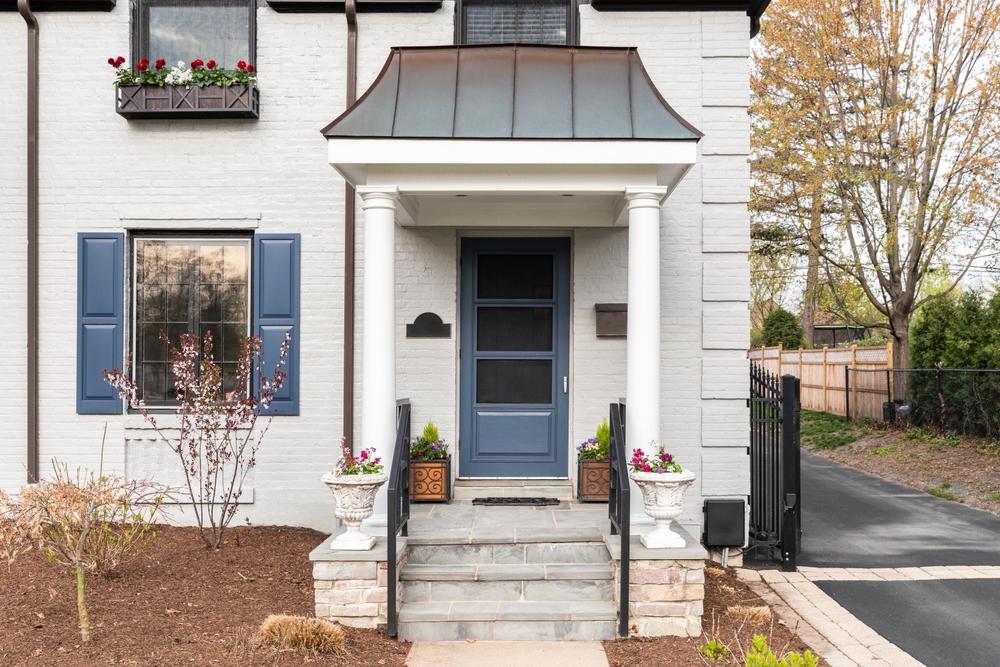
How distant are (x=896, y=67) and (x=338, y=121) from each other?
11.3 meters

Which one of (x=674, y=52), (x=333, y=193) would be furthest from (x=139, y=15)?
(x=674, y=52)

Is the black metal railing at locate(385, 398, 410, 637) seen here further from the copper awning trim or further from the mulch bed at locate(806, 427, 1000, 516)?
the mulch bed at locate(806, 427, 1000, 516)

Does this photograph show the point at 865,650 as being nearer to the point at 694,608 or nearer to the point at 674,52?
the point at 694,608

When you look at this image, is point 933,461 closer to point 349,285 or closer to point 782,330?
point 349,285

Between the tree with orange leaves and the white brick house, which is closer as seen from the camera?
the white brick house

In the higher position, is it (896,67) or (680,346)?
(896,67)

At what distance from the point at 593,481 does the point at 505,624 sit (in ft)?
5.60

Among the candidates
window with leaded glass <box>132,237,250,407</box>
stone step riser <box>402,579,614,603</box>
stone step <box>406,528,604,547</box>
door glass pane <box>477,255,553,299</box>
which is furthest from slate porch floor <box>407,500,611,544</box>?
window with leaded glass <box>132,237,250,407</box>

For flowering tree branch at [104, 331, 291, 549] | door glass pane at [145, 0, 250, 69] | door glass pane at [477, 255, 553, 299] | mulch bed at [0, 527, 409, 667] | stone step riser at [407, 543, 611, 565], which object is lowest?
mulch bed at [0, 527, 409, 667]

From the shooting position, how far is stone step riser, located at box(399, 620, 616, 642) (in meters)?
4.79

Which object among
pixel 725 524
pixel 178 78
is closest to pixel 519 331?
pixel 725 524

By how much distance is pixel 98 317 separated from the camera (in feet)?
21.5

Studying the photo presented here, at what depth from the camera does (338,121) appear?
203 inches

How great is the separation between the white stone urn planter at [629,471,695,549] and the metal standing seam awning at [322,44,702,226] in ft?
6.31
